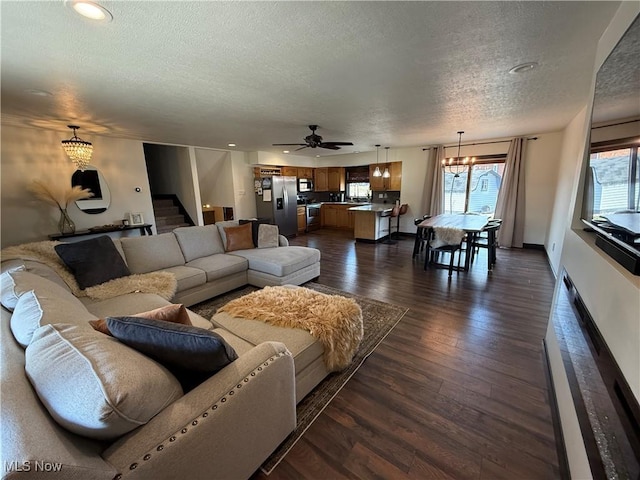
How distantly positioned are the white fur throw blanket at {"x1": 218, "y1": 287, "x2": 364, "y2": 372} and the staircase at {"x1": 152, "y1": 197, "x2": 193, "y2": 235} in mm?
5005

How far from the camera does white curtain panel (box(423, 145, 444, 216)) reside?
20.0 ft

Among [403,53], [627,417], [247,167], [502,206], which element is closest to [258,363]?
[627,417]

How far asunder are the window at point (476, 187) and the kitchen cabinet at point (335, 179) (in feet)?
10.8

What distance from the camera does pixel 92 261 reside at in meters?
2.44

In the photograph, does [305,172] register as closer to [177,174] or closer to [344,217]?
[344,217]

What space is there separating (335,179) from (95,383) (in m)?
8.23

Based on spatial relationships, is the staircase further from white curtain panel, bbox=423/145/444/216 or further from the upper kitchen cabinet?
white curtain panel, bbox=423/145/444/216

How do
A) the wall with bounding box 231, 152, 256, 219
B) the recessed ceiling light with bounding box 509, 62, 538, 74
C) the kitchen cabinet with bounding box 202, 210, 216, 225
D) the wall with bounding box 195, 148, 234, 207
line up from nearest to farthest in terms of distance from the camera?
the recessed ceiling light with bounding box 509, 62, 538, 74, the wall with bounding box 195, 148, 234, 207, the wall with bounding box 231, 152, 256, 219, the kitchen cabinet with bounding box 202, 210, 216, 225

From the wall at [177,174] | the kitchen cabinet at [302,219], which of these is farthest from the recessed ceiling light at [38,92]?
the kitchen cabinet at [302,219]

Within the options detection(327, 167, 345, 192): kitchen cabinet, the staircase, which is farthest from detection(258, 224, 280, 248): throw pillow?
detection(327, 167, 345, 192): kitchen cabinet

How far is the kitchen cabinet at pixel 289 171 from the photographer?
7.80m

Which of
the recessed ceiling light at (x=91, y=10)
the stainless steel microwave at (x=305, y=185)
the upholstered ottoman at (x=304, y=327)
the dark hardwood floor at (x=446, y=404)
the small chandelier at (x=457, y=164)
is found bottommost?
the dark hardwood floor at (x=446, y=404)

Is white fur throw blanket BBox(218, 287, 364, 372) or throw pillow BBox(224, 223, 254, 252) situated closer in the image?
white fur throw blanket BBox(218, 287, 364, 372)

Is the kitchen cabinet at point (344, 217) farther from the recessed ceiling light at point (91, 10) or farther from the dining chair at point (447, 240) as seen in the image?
the recessed ceiling light at point (91, 10)
